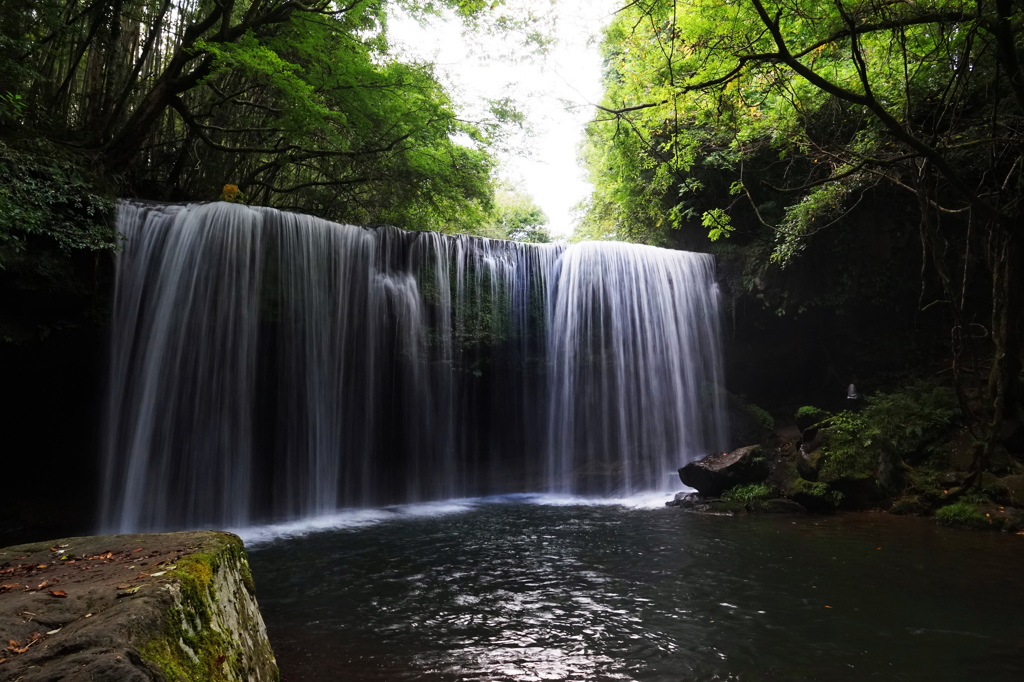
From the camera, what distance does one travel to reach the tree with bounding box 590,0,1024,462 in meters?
5.83

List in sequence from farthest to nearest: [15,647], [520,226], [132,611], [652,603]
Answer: [520,226] → [652,603] → [132,611] → [15,647]

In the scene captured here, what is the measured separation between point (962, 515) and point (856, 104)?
617cm

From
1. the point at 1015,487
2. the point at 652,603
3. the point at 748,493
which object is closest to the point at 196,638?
the point at 652,603

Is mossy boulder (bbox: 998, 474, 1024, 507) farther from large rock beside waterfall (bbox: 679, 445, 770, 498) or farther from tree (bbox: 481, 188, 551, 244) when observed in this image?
tree (bbox: 481, 188, 551, 244)

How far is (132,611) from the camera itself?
2.09 meters

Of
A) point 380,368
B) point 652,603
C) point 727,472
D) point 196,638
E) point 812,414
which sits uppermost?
point 380,368

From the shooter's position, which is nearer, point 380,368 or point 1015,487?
point 1015,487

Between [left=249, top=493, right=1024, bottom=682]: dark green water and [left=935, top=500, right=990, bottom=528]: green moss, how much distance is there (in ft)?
1.06

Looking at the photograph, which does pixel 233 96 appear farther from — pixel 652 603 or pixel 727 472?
pixel 727 472

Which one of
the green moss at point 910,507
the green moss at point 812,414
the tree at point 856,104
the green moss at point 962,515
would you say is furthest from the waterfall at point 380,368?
the green moss at point 962,515

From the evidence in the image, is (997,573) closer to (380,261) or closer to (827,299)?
(827,299)

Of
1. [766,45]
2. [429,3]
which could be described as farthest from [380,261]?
[766,45]

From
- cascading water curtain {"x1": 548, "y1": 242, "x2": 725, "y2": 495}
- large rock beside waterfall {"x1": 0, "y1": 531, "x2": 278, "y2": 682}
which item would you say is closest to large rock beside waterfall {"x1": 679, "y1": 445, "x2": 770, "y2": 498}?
cascading water curtain {"x1": 548, "y1": 242, "x2": 725, "y2": 495}

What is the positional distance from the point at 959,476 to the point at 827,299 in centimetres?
488
